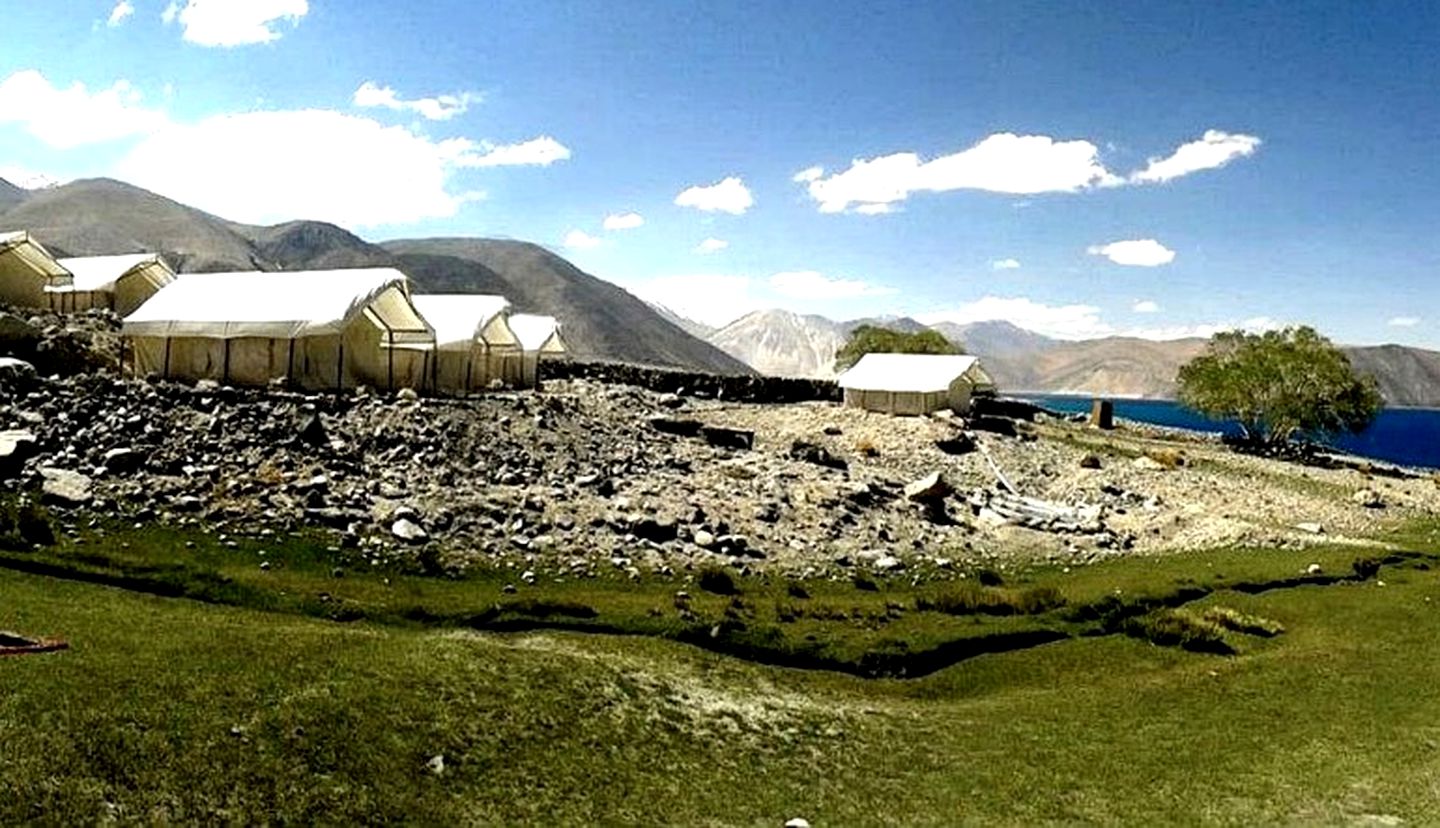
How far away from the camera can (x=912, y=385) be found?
8944cm

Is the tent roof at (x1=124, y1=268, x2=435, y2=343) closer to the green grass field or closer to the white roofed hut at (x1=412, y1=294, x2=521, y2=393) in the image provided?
the white roofed hut at (x1=412, y1=294, x2=521, y2=393)

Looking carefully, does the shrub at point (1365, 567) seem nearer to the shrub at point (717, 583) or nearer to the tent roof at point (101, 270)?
the shrub at point (717, 583)

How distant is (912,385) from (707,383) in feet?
78.1

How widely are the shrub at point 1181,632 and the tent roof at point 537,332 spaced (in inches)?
2581

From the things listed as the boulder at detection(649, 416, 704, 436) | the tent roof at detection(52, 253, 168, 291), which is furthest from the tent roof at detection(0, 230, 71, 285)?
the boulder at detection(649, 416, 704, 436)

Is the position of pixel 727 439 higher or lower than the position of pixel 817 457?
higher

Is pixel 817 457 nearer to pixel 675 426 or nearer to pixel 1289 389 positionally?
pixel 675 426

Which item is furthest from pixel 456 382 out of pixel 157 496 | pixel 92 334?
pixel 157 496

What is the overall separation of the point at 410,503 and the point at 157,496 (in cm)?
714

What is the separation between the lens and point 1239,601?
32375 mm

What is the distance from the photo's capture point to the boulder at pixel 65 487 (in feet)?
91.3

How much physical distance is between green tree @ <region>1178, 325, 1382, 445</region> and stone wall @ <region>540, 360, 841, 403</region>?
36.7 metres

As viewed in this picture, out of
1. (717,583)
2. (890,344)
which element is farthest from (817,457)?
(890,344)

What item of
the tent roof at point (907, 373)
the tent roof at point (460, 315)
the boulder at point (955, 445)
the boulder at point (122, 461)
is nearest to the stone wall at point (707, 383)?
the tent roof at point (907, 373)
